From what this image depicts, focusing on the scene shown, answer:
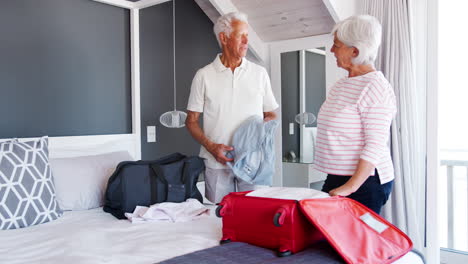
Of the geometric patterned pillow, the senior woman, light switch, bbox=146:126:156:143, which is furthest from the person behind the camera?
light switch, bbox=146:126:156:143

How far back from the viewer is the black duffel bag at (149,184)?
7.01 feet

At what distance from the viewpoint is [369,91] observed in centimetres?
159

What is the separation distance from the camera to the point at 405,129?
259cm

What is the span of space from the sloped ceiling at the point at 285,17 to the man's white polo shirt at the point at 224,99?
40.1 inches

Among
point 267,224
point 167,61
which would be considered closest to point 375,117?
point 267,224

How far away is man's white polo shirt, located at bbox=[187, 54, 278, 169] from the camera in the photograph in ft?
7.40

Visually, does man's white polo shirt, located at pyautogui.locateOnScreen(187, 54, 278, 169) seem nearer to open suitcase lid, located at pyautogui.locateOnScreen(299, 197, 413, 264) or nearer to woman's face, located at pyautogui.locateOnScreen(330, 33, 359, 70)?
woman's face, located at pyautogui.locateOnScreen(330, 33, 359, 70)

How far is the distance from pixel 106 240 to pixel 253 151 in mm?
905

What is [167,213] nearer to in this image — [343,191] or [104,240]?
[104,240]

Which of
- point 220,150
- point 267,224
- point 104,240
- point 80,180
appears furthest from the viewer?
point 80,180

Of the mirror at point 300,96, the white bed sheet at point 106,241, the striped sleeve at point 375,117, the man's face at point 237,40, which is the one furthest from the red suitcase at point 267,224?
the mirror at point 300,96

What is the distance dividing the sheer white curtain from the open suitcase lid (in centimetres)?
122

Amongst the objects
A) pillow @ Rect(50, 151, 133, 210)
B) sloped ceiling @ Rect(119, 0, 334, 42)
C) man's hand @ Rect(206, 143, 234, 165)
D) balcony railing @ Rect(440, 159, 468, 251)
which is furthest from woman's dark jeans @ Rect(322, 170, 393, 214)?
balcony railing @ Rect(440, 159, 468, 251)

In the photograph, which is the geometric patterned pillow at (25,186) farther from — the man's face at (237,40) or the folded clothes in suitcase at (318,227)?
the man's face at (237,40)
